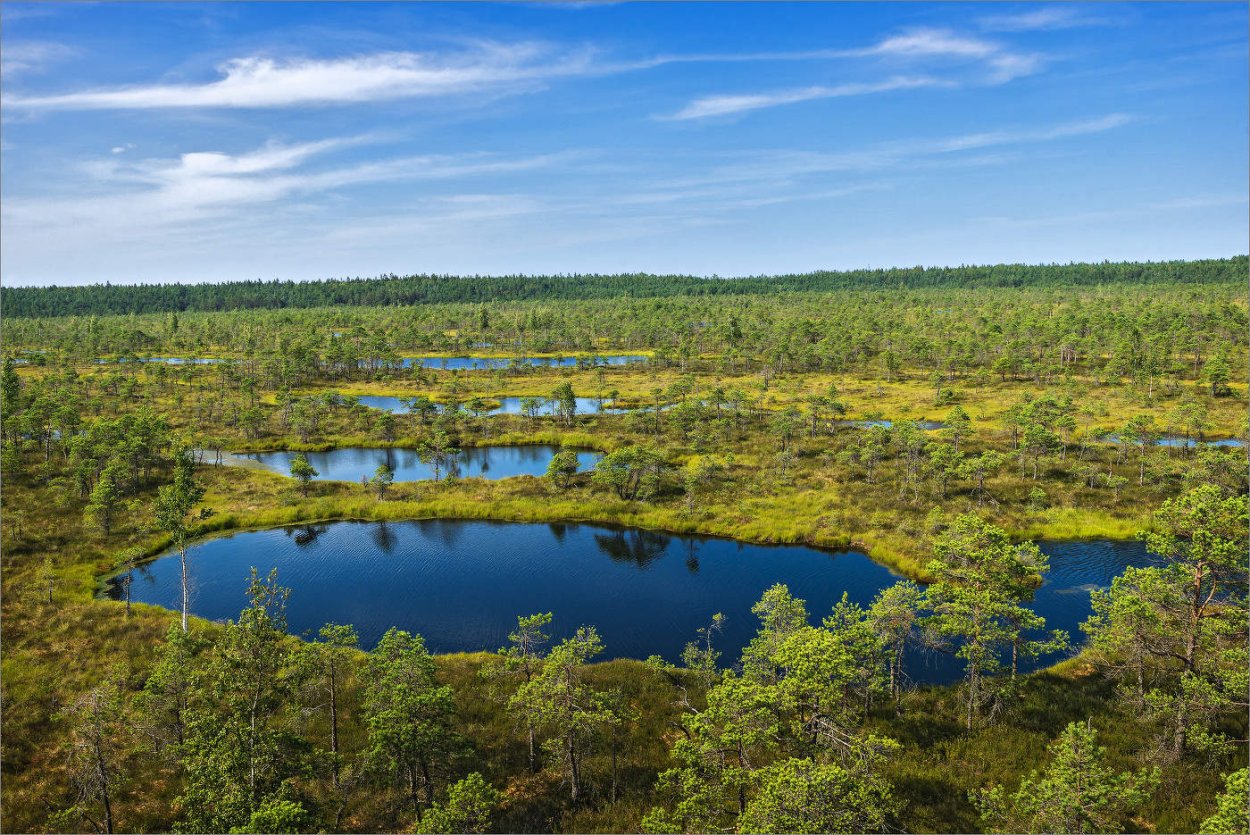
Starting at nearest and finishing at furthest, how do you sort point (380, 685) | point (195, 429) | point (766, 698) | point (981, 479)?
point (766, 698)
point (380, 685)
point (981, 479)
point (195, 429)

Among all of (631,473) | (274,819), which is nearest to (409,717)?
(274,819)

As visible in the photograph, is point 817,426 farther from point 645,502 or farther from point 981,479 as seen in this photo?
point 645,502

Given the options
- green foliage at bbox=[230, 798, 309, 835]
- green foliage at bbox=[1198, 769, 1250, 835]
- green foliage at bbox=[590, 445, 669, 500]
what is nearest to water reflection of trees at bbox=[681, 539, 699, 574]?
green foliage at bbox=[590, 445, 669, 500]

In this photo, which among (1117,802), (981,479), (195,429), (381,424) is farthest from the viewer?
(195,429)

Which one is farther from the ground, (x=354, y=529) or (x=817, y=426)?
(x=817, y=426)

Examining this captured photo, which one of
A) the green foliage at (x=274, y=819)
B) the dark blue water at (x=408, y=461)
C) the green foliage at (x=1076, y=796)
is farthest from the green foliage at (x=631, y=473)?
the green foliage at (x=274, y=819)

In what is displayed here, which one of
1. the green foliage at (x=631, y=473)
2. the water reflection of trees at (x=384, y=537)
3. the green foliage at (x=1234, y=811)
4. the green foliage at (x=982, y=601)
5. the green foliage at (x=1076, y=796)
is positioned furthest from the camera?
the green foliage at (x=631, y=473)

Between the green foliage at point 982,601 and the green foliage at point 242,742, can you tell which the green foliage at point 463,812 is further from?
the green foliage at point 982,601

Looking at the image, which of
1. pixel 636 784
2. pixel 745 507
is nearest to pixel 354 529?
pixel 745 507
